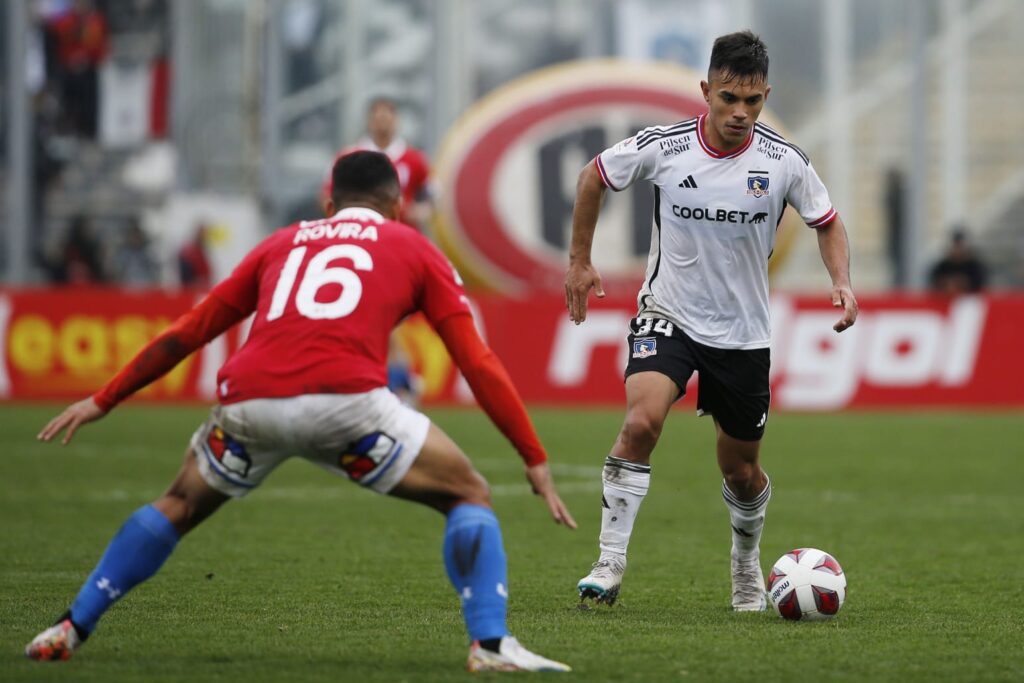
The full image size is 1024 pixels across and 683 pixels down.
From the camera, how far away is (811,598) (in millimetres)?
7082

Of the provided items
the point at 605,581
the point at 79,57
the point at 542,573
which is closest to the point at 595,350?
the point at 79,57

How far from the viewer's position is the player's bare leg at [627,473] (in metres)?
7.12

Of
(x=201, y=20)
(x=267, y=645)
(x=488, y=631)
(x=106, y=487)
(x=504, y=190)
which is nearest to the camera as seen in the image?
(x=488, y=631)

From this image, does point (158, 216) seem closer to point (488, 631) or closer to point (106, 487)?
point (106, 487)

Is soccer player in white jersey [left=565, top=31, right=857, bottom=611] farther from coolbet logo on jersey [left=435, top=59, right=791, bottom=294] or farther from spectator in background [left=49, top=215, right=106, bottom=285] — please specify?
spectator in background [left=49, top=215, right=106, bottom=285]

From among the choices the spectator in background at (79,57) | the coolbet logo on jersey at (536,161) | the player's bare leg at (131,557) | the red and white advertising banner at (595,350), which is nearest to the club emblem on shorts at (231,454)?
the player's bare leg at (131,557)

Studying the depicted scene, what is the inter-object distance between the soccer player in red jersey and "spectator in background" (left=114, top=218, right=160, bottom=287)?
20177 mm

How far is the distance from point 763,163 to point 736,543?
5.33ft

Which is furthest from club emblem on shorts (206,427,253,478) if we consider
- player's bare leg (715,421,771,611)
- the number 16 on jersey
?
→ player's bare leg (715,421,771,611)

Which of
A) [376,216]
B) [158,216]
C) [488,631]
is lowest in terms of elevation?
[158,216]

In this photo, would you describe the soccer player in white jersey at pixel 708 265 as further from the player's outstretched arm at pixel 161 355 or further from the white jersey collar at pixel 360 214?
the player's outstretched arm at pixel 161 355

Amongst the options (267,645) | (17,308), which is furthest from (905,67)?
(267,645)

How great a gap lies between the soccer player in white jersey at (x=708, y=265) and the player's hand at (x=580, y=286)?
1.6 inches

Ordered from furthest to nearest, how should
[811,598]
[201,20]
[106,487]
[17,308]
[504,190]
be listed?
[201,20], [504,190], [17,308], [106,487], [811,598]
